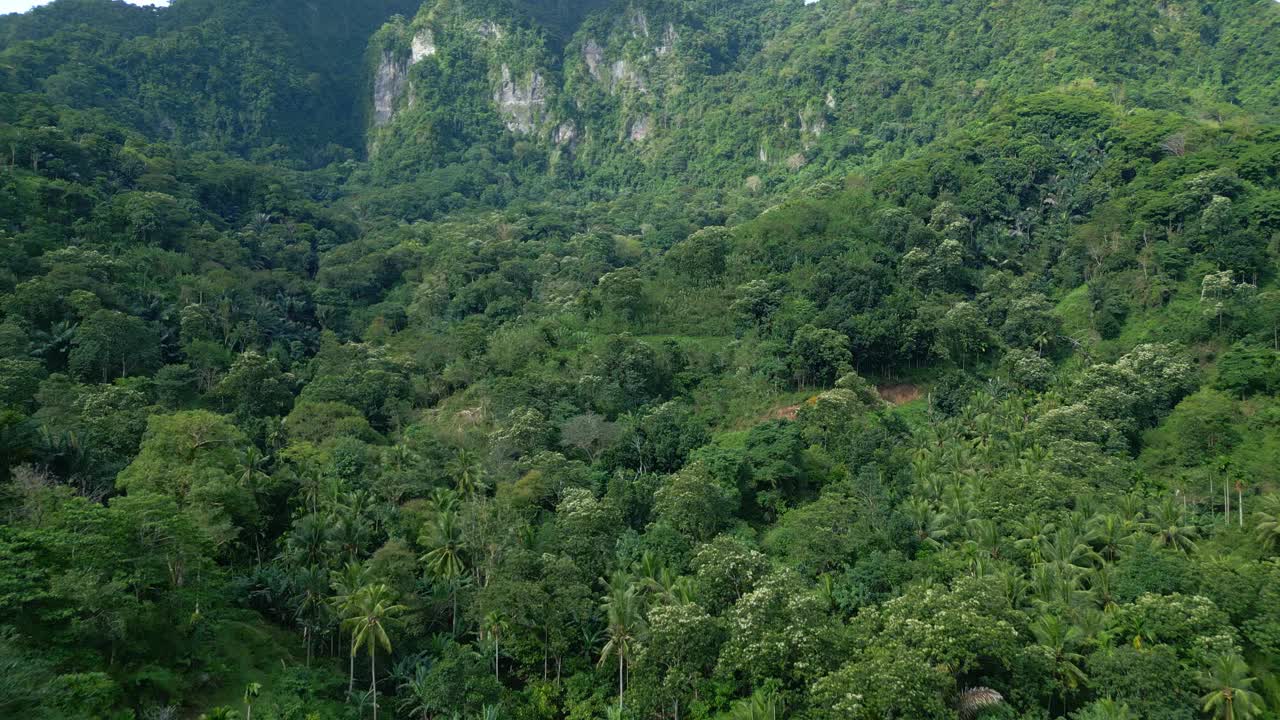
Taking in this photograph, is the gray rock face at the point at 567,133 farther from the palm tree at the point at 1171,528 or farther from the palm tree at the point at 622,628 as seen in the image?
the palm tree at the point at 622,628

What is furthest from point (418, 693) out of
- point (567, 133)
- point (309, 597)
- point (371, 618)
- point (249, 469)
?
point (567, 133)

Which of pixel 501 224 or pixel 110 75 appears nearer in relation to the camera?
pixel 501 224

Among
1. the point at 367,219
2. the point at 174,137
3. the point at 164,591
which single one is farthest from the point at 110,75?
the point at 164,591

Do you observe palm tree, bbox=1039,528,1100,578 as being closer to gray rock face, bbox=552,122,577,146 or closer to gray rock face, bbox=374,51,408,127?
gray rock face, bbox=552,122,577,146

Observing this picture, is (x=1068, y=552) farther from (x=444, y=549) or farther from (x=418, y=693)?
(x=418, y=693)

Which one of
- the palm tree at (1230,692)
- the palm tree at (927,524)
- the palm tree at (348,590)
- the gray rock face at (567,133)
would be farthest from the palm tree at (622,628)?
the gray rock face at (567,133)

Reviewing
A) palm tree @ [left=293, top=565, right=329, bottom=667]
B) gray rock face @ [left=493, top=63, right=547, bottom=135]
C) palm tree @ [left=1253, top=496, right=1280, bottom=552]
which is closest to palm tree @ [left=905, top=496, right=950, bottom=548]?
palm tree @ [left=1253, top=496, right=1280, bottom=552]

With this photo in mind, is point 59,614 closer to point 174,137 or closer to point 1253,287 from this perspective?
point 1253,287
